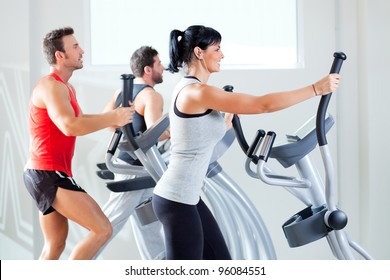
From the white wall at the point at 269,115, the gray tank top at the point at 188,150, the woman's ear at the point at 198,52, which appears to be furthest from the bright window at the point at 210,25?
the gray tank top at the point at 188,150

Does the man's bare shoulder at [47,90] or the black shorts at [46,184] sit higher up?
the man's bare shoulder at [47,90]

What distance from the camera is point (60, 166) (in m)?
3.20

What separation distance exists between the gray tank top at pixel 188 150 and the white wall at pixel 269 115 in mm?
2293

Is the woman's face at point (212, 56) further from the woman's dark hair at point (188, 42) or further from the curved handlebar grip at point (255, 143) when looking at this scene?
A: the curved handlebar grip at point (255, 143)

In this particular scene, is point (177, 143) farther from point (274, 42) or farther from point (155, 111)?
point (274, 42)

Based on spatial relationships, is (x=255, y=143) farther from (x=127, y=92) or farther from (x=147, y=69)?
(x=147, y=69)

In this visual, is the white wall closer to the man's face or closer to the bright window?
the bright window

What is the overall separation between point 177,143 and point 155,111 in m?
1.17

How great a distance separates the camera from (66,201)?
3133 millimetres

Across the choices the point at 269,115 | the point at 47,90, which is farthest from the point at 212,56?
the point at 269,115

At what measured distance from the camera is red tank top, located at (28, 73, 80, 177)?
319 cm

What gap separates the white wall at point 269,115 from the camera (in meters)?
4.87

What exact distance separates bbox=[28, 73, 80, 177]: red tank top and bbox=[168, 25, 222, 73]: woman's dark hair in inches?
25.9
